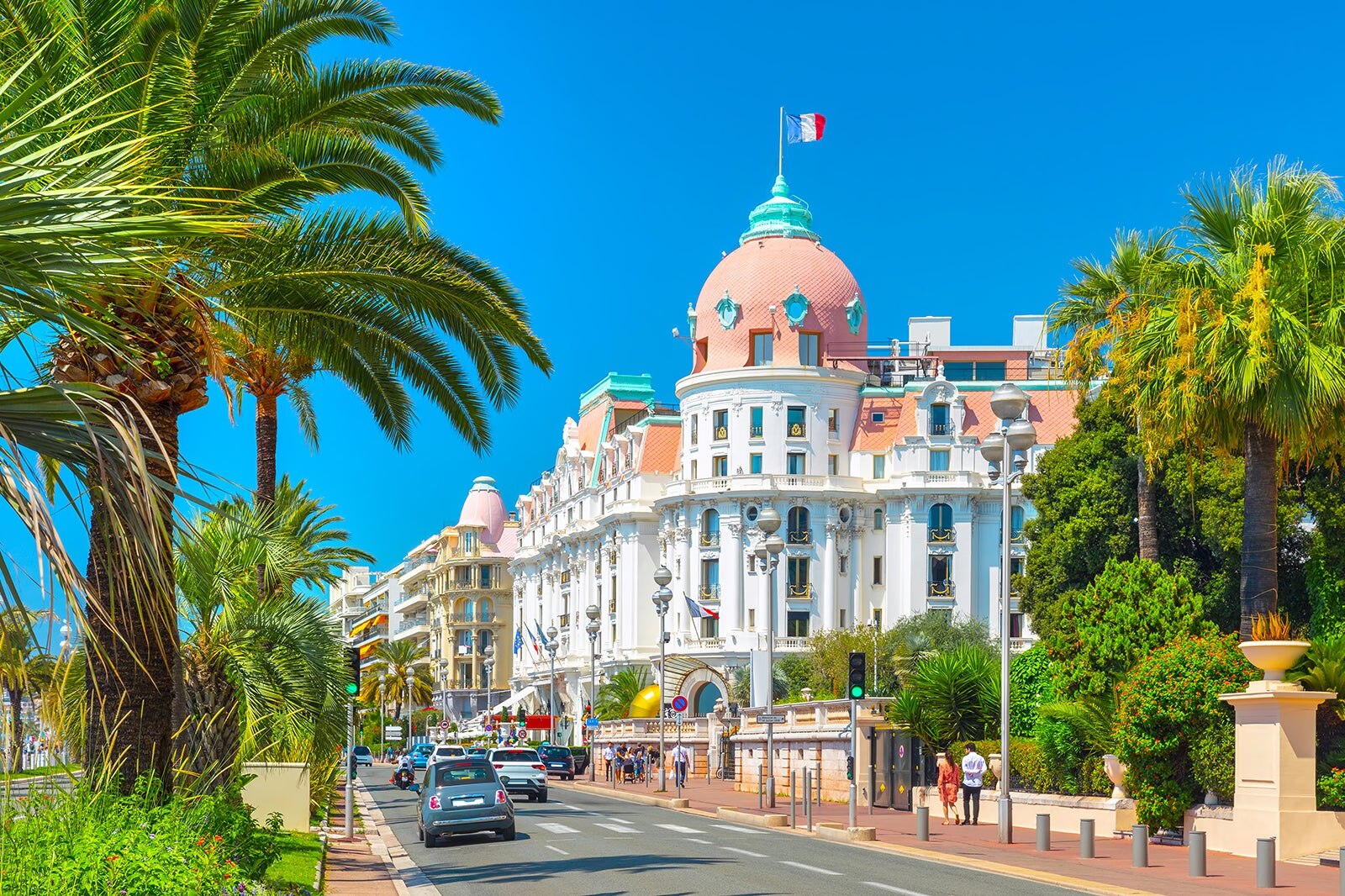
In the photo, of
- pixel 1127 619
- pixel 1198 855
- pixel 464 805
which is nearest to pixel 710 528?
pixel 1127 619

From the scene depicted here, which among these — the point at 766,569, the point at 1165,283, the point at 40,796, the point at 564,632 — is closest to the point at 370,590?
the point at 564,632

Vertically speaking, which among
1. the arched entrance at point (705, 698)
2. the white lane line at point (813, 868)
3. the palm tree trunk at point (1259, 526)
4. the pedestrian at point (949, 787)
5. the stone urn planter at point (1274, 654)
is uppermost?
the palm tree trunk at point (1259, 526)

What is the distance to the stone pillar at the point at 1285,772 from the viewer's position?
2269 cm

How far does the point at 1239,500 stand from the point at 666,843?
1883 centimetres

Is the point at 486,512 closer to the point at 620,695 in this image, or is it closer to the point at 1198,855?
the point at 620,695

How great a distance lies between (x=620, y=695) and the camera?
276 feet

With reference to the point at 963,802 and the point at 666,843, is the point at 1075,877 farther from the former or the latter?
the point at 963,802

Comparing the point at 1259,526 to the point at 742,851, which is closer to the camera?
the point at 742,851

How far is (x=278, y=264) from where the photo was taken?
1611 cm

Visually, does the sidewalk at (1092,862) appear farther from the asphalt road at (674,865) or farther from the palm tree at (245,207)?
the palm tree at (245,207)

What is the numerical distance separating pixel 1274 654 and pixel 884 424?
6428 centimetres

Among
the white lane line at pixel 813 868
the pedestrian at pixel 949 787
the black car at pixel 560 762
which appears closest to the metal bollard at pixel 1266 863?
the white lane line at pixel 813 868

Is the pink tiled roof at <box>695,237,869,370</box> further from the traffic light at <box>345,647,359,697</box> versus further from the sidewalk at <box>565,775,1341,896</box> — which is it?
the traffic light at <box>345,647,359,697</box>

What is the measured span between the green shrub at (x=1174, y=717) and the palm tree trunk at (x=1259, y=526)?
803 millimetres
